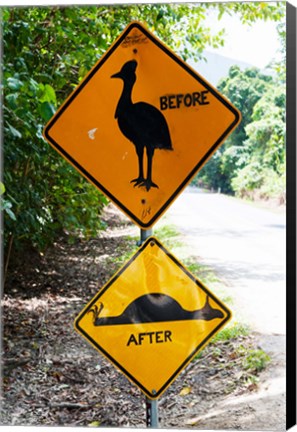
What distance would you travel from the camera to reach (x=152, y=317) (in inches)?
44.3

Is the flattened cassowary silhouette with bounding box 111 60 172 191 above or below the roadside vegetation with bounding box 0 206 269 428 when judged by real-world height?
above

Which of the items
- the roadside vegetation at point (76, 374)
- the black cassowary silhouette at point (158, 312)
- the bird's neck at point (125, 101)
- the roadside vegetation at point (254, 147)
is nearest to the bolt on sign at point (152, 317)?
the black cassowary silhouette at point (158, 312)

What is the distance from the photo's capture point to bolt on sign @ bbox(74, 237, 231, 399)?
1114 mm

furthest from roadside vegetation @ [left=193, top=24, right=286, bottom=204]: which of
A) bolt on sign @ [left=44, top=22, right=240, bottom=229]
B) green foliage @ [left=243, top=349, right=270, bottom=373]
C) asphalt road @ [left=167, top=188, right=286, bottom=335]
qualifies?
bolt on sign @ [left=44, top=22, right=240, bottom=229]

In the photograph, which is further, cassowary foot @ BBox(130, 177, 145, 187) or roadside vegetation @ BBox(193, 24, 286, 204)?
roadside vegetation @ BBox(193, 24, 286, 204)

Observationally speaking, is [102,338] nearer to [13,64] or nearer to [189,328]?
[189,328]

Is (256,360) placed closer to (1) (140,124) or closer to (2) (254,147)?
(1) (140,124)

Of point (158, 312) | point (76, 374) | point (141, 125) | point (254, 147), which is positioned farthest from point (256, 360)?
point (254, 147)

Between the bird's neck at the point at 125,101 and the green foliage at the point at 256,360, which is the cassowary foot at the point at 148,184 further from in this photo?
the green foliage at the point at 256,360

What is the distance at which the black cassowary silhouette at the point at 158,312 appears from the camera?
3.66 feet

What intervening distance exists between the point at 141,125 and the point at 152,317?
366 millimetres

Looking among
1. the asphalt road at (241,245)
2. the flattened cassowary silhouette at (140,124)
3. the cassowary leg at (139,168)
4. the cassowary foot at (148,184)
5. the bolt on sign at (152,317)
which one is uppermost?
the flattened cassowary silhouette at (140,124)

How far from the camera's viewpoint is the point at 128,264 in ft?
3.67

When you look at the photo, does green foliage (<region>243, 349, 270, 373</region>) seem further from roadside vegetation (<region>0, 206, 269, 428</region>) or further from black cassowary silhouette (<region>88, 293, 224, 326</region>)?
black cassowary silhouette (<region>88, 293, 224, 326</region>)
